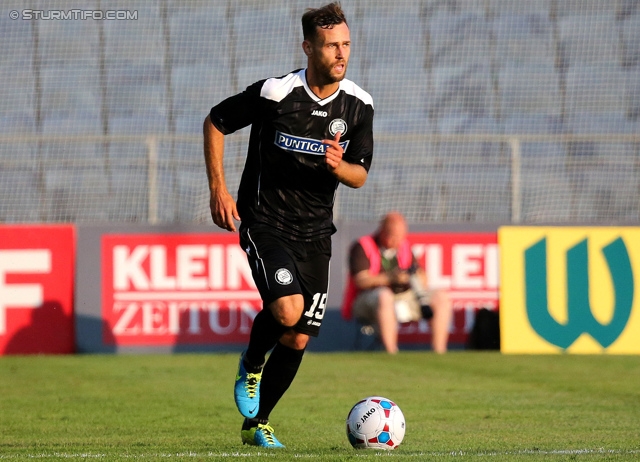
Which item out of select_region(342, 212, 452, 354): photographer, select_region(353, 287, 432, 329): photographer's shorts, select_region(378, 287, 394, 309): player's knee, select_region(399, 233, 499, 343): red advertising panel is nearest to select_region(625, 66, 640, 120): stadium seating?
select_region(399, 233, 499, 343): red advertising panel

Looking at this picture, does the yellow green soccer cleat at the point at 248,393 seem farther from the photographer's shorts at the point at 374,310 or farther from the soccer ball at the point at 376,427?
the photographer's shorts at the point at 374,310

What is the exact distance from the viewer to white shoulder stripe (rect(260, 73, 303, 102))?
533cm

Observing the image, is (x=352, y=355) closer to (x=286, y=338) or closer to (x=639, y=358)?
(x=639, y=358)

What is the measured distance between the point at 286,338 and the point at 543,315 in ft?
23.6

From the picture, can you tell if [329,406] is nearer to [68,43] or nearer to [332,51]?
[332,51]

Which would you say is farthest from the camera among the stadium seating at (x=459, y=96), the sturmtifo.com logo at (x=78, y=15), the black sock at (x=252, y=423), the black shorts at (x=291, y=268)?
the sturmtifo.com logo at (x=78, y=15)

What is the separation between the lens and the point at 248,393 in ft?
17.6

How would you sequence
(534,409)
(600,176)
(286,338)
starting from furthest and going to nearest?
1. (600,176)
2. (534,409)
3. (286,338)

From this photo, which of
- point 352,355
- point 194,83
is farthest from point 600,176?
point 194,83

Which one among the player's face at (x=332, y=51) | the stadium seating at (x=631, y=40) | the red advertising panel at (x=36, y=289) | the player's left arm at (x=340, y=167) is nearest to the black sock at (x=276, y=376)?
the player's left arm at (x=340, y=167)

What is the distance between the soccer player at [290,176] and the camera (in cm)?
527

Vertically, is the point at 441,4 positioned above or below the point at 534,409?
above

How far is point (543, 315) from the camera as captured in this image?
478 inches

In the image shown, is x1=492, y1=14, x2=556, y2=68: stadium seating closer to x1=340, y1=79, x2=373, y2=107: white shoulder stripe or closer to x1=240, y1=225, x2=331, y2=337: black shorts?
x1=340, y1=79, x2=373, y2=107: white shoulder stripe
